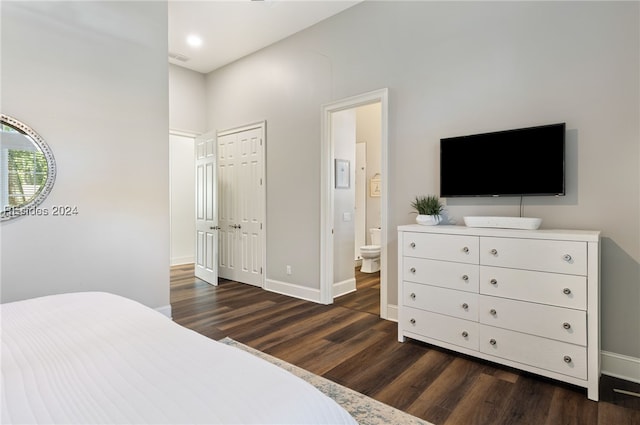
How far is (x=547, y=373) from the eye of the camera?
2.16 metres

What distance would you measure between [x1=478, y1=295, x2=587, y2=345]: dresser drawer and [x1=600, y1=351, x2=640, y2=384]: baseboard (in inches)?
20.1

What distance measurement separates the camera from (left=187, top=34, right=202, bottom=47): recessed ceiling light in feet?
13.9

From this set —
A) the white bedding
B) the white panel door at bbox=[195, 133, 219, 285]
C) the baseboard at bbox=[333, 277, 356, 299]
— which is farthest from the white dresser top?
the white panel door at bbox=[195, 133, 219, 285]

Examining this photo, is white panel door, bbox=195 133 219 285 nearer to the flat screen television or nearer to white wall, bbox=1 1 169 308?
white wall, bbox=1 1 169 308

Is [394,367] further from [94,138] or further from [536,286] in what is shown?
[94,138]

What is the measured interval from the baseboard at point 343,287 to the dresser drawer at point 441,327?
4.53 ft

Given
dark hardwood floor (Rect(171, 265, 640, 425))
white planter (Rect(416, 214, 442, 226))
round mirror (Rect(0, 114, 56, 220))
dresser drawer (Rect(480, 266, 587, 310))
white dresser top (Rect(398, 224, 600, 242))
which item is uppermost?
round mirror (Rect(0, 114, 56, 220))

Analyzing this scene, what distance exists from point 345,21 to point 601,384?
3908 millimetres

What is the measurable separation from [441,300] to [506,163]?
1.18m

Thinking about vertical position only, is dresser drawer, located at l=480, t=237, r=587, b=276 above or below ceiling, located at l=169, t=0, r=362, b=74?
below

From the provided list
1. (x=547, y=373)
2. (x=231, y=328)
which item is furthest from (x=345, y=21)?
(x=547, y=373)

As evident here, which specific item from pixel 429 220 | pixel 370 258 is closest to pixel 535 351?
pixel 429 220

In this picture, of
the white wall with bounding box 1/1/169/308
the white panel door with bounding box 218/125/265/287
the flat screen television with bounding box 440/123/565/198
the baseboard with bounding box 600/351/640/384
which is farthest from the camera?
the white panel door with bounding box 218/125/265/287

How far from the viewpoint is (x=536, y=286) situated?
220 cm
